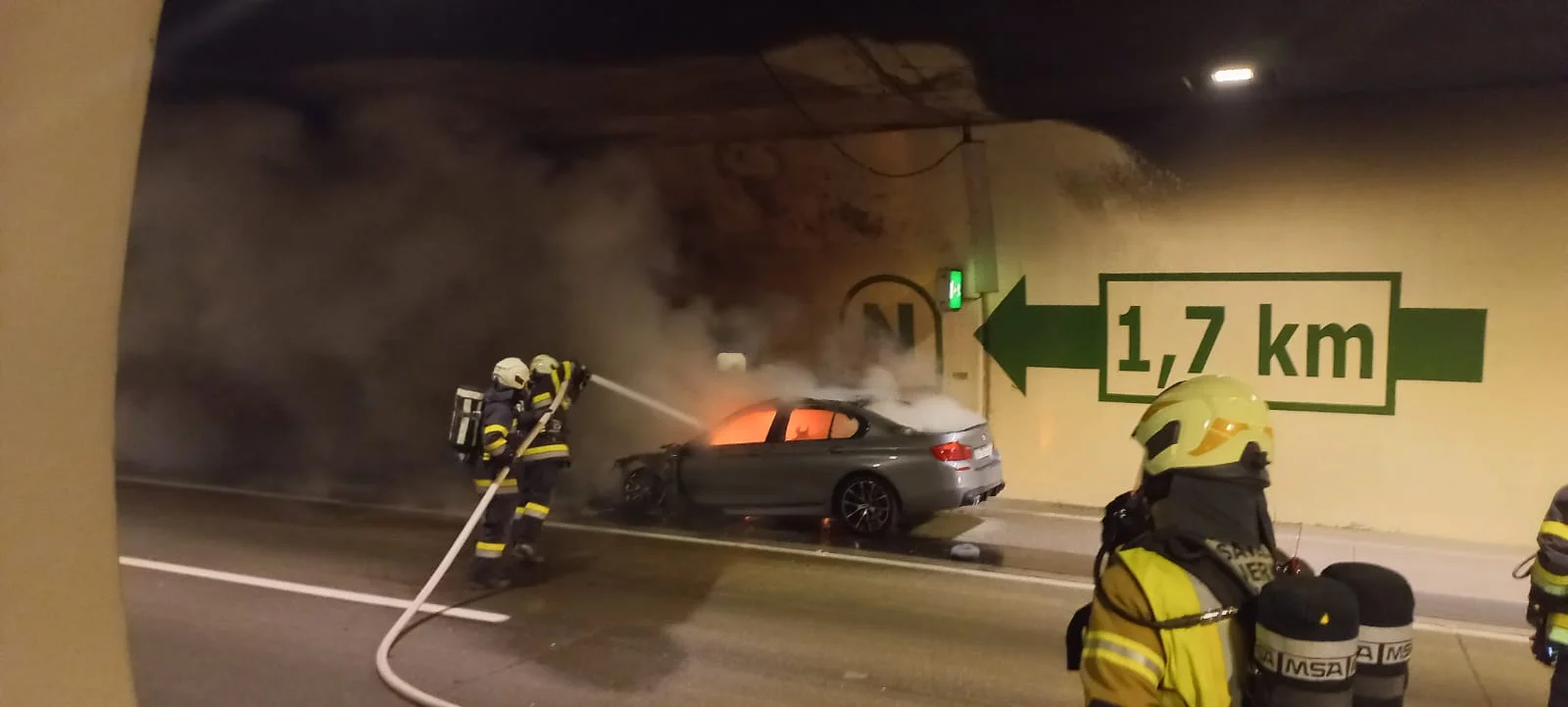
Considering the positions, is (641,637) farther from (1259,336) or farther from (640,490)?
(1259,336)

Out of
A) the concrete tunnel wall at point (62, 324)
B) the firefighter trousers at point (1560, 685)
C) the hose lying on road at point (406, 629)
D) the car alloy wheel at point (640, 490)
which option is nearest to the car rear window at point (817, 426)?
the car alloy wheel at point (640, 490)

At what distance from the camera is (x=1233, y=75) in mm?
8781

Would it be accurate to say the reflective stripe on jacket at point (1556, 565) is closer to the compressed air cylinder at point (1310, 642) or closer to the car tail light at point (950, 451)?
the compressed air cylinder at point (1310, 642)

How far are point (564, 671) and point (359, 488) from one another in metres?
7.63

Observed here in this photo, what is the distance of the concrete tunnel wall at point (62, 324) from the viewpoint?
1.59m

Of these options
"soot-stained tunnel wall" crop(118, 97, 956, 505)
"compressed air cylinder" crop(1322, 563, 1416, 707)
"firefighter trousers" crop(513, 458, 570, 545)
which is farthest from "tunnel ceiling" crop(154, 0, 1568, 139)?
"compressed air cylinder" crop(1322, 563, 1416, 707)

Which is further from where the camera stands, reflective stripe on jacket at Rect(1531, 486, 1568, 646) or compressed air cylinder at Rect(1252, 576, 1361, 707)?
reflective stripe on jacket at Rect(1531, 486, 1568, 646)

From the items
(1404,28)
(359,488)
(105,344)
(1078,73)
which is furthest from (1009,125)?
(105,344)

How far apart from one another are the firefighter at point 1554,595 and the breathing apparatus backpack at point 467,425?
6.83m

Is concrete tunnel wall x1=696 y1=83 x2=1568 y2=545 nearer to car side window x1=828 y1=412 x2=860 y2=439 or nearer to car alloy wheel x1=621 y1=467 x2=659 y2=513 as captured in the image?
car side window x1=828 y1=412 x2=860 y2=439

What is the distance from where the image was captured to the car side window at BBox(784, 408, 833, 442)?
382 inches

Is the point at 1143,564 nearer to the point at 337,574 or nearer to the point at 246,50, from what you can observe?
the point at 337,574

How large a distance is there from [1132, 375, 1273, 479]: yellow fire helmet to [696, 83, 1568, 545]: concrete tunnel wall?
8298 millimetres

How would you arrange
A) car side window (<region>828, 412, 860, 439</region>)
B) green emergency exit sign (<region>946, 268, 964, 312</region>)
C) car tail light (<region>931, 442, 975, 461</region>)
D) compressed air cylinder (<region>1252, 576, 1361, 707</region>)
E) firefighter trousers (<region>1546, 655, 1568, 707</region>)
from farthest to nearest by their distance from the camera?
green emergency exit sign (<region>946, 268, 964, 312</region>)
car side window (<region>828, 412, 860, 439</region>)
car tail light (<region>931, 442, 975, 461</region>)
firefighter trousers (<region>1546, 655, 1568, 707</region>)
compressed air cylinder (<region>1252, 576, 1361, 707</region>)
